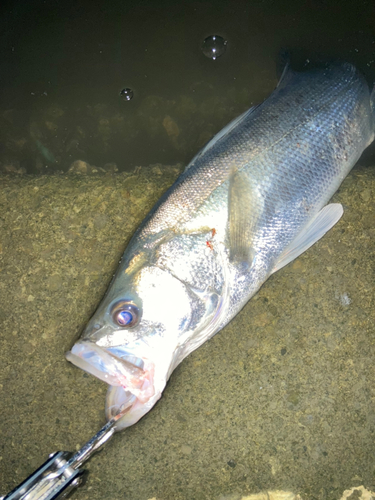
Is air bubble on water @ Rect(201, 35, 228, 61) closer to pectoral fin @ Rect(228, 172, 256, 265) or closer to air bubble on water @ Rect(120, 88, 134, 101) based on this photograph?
air bubble on water @ Rect(120, 88, 134, 101)

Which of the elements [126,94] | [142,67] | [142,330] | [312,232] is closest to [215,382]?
[142,330]

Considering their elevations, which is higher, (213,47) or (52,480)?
(213,47)

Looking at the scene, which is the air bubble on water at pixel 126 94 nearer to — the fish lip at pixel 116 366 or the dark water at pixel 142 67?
the dark water at pixel 142 67

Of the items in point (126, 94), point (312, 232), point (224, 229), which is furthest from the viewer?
point (126, 94)

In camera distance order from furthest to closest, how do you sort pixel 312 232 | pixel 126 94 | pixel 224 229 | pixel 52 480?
pixel 126 94 < pixel 312 232 < pixel 224 229 < pixel 52 480

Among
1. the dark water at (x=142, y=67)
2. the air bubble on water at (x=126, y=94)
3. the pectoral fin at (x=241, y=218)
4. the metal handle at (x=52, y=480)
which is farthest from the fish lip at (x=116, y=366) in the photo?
the air bubble on water at (x=126, y=94)

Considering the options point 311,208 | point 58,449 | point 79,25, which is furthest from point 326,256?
point 79,25

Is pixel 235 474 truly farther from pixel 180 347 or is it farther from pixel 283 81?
pixel 283 81

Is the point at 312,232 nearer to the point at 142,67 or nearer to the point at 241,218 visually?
the point at 241,218

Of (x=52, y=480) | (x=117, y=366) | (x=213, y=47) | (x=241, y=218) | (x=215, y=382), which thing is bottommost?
(x=215, y=382)
